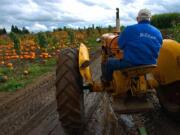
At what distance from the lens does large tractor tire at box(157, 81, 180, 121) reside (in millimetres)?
2996

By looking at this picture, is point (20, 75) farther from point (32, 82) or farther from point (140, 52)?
point (140, 52)

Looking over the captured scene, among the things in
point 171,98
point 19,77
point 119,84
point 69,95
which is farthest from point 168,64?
point 19,77

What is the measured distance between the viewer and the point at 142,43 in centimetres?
238

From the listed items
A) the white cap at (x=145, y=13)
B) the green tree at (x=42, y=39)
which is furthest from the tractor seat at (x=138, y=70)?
the green tree at (x=42, y=39)

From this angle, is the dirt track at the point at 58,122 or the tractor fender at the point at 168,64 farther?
the dirt track at the point at 58,122

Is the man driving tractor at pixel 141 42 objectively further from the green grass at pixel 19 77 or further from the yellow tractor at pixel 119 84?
the green grass at pixel 19 77

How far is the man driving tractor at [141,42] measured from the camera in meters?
2.38

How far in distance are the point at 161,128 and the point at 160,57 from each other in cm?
134

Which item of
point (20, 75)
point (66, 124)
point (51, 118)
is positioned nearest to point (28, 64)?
point (20, 75)

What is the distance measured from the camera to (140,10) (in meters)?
2.54

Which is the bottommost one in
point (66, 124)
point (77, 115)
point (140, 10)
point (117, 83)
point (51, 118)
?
point (51, 118)

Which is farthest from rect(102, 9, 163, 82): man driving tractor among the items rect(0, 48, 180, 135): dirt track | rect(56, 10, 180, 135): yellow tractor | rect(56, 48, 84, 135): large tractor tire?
rect(0, 48, 180, 135): dirt track

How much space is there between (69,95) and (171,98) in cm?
208

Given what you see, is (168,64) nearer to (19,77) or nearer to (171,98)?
(171,98)
